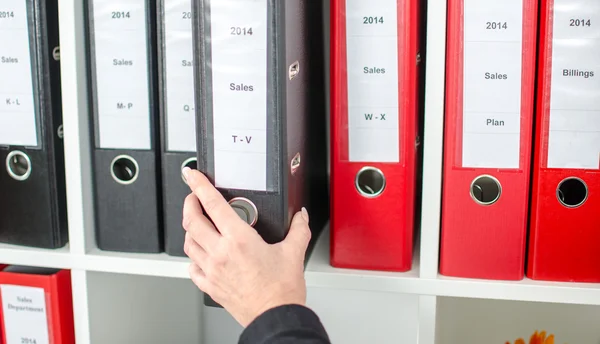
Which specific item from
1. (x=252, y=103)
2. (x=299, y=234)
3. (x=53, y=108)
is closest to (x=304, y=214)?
(x=299, y=234)

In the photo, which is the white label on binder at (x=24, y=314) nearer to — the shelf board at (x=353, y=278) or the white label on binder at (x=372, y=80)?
the shelf board at (x=353, y=278)

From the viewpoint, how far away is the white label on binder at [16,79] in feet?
2.57

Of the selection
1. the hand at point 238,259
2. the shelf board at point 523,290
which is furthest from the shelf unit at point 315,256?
the hand at point 238,259

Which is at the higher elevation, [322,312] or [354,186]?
[354,186]

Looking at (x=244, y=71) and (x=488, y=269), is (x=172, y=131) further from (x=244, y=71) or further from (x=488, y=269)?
(x=488, y=269)

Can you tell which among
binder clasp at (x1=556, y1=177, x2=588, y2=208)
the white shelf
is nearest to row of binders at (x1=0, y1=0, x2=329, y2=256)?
the white shelf

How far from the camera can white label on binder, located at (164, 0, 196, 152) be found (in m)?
0.74

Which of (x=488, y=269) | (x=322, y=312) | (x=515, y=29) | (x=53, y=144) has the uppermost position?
(x=515, y=29)

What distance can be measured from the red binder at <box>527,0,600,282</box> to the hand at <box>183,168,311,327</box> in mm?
287

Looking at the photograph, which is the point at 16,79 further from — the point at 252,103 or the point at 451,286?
the point at 451,286

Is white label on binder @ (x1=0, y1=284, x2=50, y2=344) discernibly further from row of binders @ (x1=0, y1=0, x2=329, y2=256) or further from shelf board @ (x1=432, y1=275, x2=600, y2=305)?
shelf board @ (x1=432, y1=275, x2=600, y2=305)

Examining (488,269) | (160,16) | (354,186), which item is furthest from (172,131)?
(488,269)

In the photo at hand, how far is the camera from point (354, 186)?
736mm

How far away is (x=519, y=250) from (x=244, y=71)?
0.39 meters
